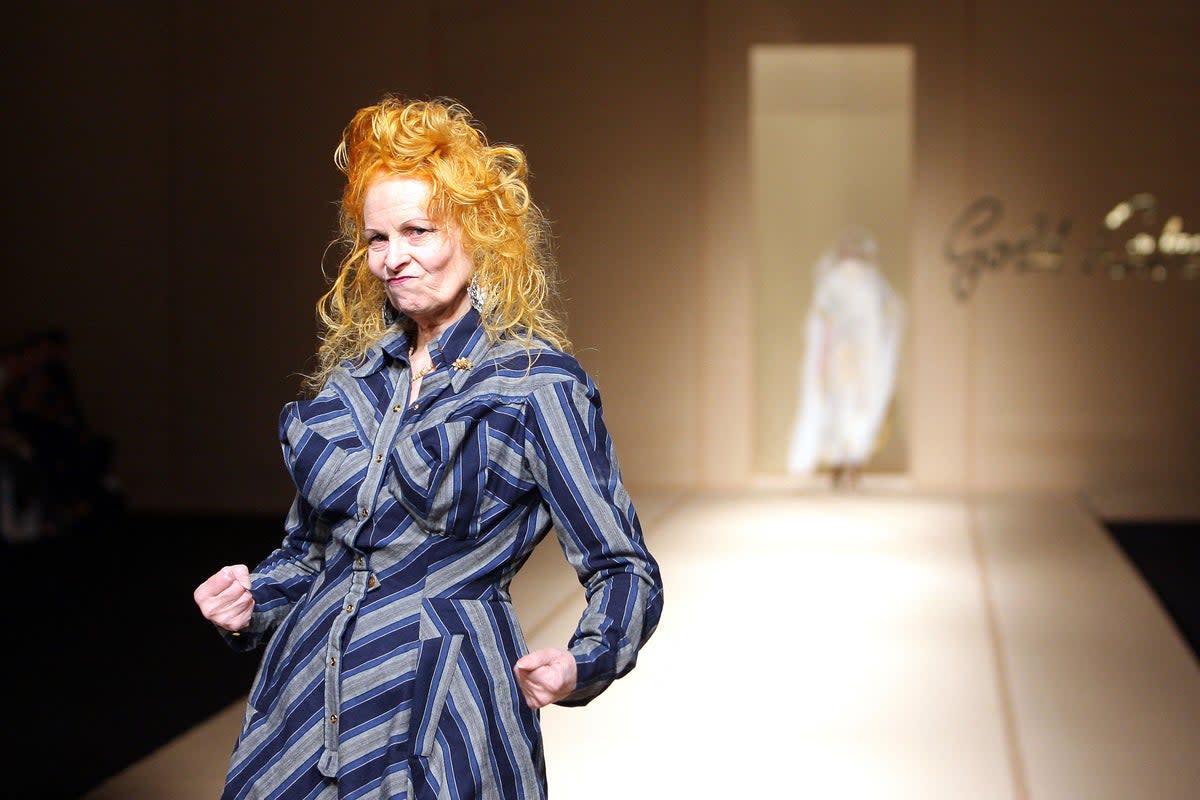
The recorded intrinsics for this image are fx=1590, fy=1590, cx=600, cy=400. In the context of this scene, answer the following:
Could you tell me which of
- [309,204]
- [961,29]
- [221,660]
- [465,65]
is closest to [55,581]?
[221,660]

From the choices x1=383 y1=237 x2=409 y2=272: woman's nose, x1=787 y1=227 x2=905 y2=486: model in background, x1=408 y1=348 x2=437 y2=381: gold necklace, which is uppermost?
x1=383 y1=237 x2=409 y2=272: woman's nose

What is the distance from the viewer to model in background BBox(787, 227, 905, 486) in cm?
1129

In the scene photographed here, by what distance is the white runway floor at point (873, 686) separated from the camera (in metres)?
4.02

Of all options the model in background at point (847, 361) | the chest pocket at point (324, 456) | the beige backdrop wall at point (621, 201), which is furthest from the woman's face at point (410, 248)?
the beige backdrop wall at point (621, 201)

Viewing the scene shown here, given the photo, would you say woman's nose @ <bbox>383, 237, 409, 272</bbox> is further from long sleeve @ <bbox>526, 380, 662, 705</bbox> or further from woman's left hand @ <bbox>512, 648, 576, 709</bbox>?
woman's left hand @ <bbox>512, 648, 576, 709</bbox>

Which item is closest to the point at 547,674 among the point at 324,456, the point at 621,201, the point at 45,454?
the point at 324,456

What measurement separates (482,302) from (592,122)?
403 inches

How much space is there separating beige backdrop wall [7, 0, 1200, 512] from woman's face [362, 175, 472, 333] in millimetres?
10117

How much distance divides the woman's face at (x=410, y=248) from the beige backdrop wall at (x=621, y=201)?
10.1 metres

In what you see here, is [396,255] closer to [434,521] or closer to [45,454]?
[434,521]

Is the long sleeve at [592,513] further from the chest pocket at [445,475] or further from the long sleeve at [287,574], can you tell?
the long sleeve at [287,574]
